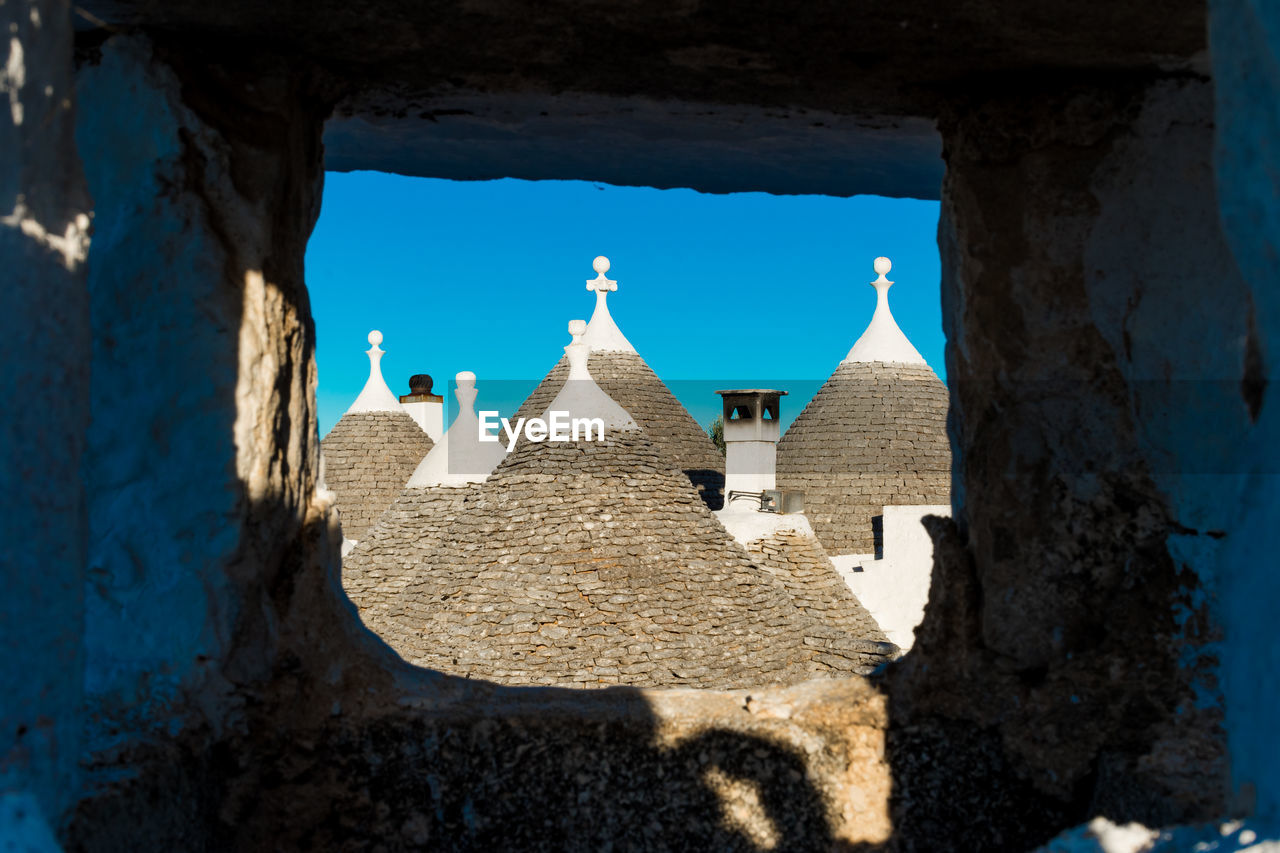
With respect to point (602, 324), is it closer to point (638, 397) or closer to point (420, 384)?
point (638, 397)

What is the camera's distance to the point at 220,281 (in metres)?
2.25

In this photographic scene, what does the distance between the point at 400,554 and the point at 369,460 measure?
5331 mm

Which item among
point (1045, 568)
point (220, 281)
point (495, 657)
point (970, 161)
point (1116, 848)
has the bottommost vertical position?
point (495, 657)

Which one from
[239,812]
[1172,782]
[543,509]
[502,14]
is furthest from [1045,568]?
[543,509]

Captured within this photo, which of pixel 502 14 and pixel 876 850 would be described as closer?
pixel 502 14

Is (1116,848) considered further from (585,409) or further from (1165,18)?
(585,409)

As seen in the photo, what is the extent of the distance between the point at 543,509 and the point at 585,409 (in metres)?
1.21

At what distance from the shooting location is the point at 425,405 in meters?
17.5

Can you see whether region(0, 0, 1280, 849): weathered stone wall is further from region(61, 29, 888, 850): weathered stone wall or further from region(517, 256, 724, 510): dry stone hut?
region(517, 256, 724, 510): dry stone hut

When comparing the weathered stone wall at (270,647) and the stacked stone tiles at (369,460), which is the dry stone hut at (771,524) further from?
the weathered stone wall at (270,647)

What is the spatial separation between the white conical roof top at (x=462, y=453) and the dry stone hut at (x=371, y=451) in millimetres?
2492

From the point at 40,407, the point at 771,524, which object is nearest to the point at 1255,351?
the point at 40,407

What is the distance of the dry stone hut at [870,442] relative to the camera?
44.7ft

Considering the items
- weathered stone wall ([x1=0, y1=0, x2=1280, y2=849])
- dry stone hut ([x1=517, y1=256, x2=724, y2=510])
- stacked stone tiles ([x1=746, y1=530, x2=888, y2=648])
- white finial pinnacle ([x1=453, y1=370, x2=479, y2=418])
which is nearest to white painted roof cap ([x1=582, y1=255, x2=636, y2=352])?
dry stone hut ([x1=517, y1=256, x2=724, y2=510])
